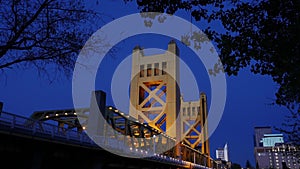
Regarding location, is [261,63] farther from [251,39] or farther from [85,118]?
A: [85,118]

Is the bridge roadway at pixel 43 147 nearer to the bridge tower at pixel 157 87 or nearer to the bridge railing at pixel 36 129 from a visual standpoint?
the bridge railing at pixel 36 129

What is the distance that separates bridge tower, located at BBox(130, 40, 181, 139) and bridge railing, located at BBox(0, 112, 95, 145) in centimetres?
2970

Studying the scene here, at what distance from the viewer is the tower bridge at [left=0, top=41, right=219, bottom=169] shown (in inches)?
731

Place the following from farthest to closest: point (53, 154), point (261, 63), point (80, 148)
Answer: point (80, 148), point (53, 154), point (261, 63)

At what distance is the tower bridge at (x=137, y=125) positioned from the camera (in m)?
18.6

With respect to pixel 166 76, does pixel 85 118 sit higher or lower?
lower

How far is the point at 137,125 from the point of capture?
136ft

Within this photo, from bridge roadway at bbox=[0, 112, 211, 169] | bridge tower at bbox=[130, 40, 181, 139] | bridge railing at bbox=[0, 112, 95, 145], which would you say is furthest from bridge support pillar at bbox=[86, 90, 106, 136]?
bridge tower at bbox=[130, 40, 181, 139]

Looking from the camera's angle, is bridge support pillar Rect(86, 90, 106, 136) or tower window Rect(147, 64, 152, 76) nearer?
bridge support pillar Rect(86, 90, 106, 136)

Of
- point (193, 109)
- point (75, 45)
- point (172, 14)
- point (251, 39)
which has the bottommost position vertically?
point (75, 45)

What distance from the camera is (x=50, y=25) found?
616 centimetres

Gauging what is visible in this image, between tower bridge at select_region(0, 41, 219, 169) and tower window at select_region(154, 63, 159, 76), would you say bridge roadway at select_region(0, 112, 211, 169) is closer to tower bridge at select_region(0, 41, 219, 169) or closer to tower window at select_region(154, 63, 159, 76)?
tower bridge at select_region(0, 41, 219, 169)

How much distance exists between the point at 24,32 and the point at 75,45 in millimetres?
1094

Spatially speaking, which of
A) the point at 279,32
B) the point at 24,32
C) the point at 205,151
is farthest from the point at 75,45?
the point at 205,151
